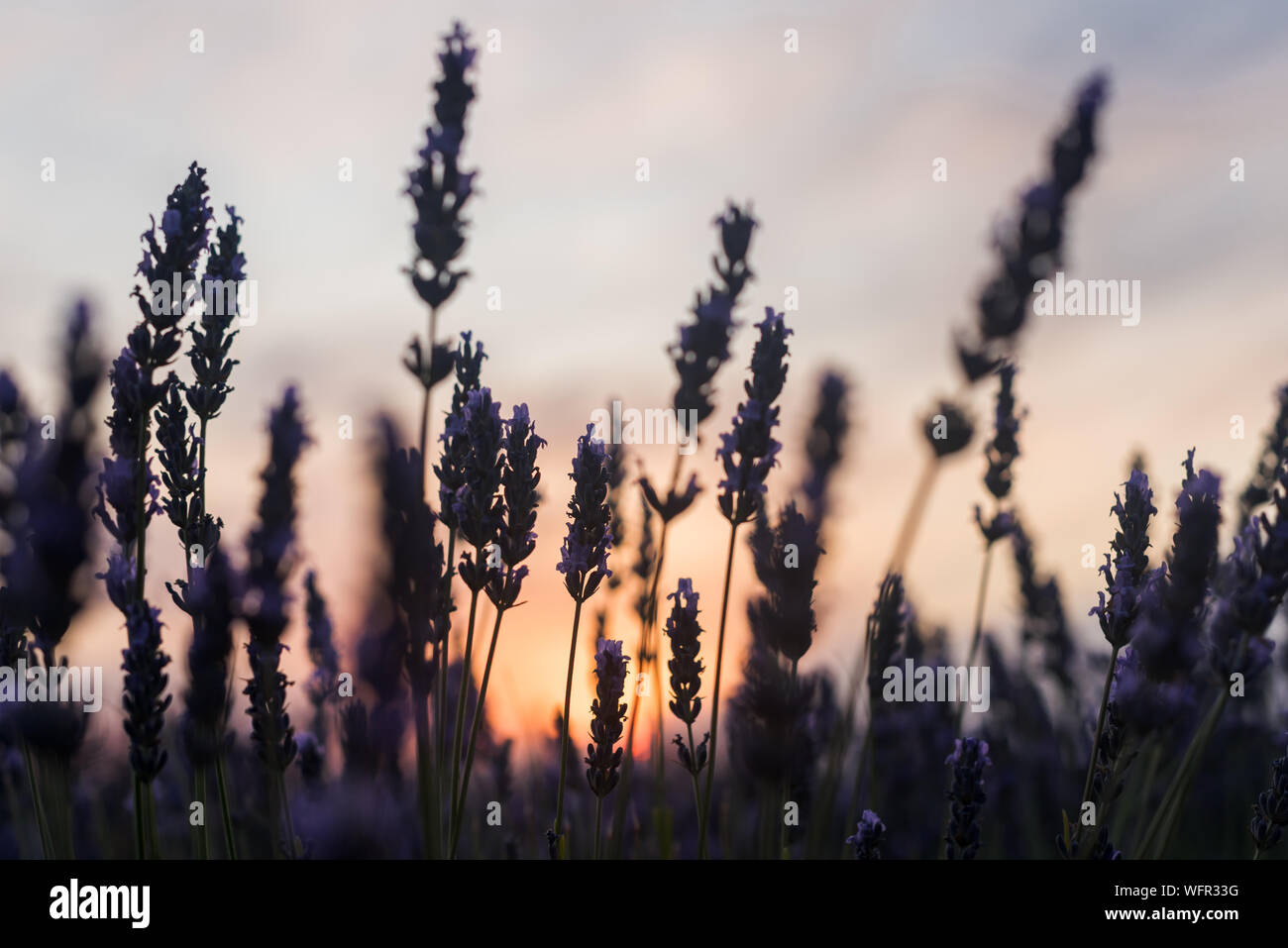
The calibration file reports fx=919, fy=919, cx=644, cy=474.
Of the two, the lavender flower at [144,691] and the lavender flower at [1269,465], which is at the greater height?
the lavender flower at [1269,465]

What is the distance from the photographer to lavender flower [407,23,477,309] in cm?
292

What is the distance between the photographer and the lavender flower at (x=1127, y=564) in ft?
7.07

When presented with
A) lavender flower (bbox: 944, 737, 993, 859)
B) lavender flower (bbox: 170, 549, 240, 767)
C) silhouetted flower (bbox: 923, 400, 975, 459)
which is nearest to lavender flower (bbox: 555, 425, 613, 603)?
lavender flower (bbox: 170, 549, 240, 767)

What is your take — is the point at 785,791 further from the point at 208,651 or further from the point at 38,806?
the point at 38,806

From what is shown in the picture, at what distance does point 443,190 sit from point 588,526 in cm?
129

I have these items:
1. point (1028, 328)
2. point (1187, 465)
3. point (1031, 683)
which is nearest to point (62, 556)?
point (1187, 465)

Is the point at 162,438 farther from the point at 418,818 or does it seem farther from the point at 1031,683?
the point at 1031,683

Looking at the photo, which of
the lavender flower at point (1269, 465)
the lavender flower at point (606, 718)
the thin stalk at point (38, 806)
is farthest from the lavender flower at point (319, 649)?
the lavender flower at point (1269, 465)

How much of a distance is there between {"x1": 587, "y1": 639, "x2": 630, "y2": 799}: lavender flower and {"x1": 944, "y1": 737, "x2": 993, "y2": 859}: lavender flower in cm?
84

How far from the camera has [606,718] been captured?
243 cm

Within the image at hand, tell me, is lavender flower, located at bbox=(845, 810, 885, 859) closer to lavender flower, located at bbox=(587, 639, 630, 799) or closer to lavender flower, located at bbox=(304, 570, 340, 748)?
lavender flower, located at bbox=(587, 639, 630, 799)

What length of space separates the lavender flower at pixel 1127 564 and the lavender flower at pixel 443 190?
A: 203 cm

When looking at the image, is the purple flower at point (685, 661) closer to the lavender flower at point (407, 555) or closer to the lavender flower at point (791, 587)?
the lavender flower at point (791, 587)
